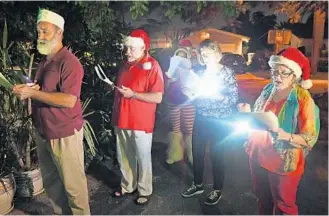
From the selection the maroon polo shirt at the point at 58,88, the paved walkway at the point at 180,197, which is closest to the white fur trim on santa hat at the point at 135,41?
the maroon polo shirt at the point at 58,88

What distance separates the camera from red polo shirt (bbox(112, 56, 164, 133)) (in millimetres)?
3389

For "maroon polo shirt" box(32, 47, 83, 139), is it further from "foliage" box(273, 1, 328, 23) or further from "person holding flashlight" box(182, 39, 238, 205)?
"foliage" box(273, 1, 328, 23)

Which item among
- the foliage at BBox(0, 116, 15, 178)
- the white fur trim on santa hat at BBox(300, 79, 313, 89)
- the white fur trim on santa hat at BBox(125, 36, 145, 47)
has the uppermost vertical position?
the white fur trim on santa hat at BBox(125, 36, 145, 47)

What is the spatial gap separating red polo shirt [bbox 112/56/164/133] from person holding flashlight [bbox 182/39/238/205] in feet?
1.35

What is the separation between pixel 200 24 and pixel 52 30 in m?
3.83

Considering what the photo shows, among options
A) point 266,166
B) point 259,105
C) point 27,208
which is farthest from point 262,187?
point 27,208

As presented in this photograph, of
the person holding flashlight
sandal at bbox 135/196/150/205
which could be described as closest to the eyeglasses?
the person holding flashlight

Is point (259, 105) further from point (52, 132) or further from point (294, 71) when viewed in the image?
point (52, 132)

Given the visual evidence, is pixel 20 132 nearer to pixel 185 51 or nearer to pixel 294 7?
pixel 185 51

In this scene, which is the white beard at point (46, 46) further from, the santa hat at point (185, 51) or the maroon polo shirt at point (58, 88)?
the santa hat at point (185, 51)

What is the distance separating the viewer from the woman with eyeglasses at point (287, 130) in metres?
2.46

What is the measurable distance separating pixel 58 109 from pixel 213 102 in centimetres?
145

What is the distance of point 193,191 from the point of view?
151 inches

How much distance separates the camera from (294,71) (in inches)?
99.2
